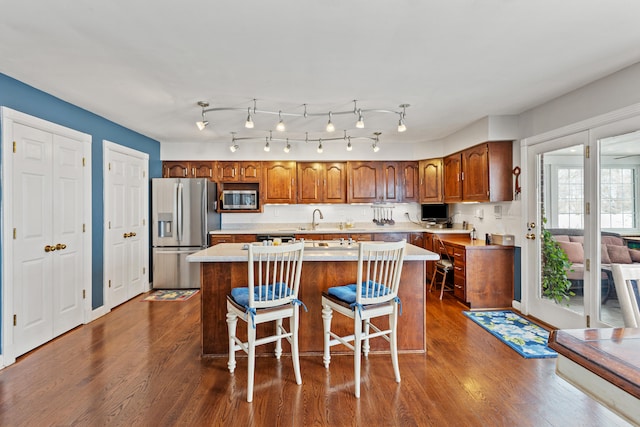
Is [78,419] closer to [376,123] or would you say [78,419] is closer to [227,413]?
[227,413]

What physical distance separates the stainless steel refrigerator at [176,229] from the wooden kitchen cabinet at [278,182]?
1.08 meters

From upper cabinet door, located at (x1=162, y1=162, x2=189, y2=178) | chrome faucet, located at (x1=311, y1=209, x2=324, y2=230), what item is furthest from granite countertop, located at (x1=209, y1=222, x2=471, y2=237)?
upper cabinet door, located at (x1=162, y1=162, x2=189, y2=178)

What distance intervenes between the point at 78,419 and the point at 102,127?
3.35 meters

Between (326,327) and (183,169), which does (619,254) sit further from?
(183,169)

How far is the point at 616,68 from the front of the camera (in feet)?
8.93

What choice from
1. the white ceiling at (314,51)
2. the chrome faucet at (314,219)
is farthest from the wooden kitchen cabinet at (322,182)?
the white ceiling at (314,51)

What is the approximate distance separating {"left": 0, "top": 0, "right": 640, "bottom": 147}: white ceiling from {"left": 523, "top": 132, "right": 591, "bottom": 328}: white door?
1.95 feet

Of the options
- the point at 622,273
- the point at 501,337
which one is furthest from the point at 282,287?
the point at 501,337

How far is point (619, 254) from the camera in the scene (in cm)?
286

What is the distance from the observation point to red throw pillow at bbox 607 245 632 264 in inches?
110

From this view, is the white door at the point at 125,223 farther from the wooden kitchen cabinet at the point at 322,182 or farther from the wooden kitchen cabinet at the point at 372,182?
the wooden kitchen cabinet at the point at 372,182

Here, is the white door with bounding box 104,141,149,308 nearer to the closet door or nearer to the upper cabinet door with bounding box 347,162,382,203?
the closet door

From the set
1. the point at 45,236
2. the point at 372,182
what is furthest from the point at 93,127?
the point at 372,182

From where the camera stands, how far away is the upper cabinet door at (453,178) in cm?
501
